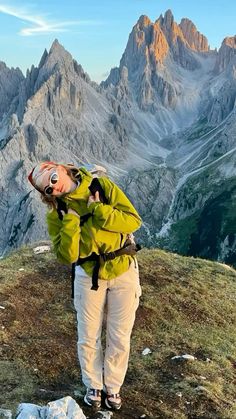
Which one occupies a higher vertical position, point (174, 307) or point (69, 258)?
point (69, 258)

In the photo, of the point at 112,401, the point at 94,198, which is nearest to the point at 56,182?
the point at 94,198

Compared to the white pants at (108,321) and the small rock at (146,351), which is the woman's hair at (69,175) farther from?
the small rock at (146,351)

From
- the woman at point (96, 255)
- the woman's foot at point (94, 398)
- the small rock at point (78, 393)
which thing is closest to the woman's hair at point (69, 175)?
the woman at point (96, 255)

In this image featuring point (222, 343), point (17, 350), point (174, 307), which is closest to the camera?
point (17, 350)

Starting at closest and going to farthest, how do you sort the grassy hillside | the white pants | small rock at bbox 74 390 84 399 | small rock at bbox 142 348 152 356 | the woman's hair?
the woman's hair
the white pants
small rock at bbox 74 390 84 399
the grassy hillside
small rock at bbox 142 348 152 356

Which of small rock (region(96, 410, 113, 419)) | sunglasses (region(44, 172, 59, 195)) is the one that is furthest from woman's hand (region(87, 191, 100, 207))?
small rock (region(96, 410, 113, 419))

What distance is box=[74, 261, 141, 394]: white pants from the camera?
29.7 feet

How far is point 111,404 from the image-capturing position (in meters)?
9.48

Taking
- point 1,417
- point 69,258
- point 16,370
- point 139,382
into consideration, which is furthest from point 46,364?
point 69,258

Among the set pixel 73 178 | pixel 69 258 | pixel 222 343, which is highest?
pixel 73 178

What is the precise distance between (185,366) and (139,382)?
1.70 m

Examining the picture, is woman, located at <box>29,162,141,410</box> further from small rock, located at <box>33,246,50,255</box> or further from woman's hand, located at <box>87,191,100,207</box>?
small rock, located at <box>33,246,50,255</box>

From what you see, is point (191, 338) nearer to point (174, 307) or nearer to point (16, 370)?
point (174, 307)

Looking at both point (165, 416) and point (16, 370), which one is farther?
point (16, 370)
